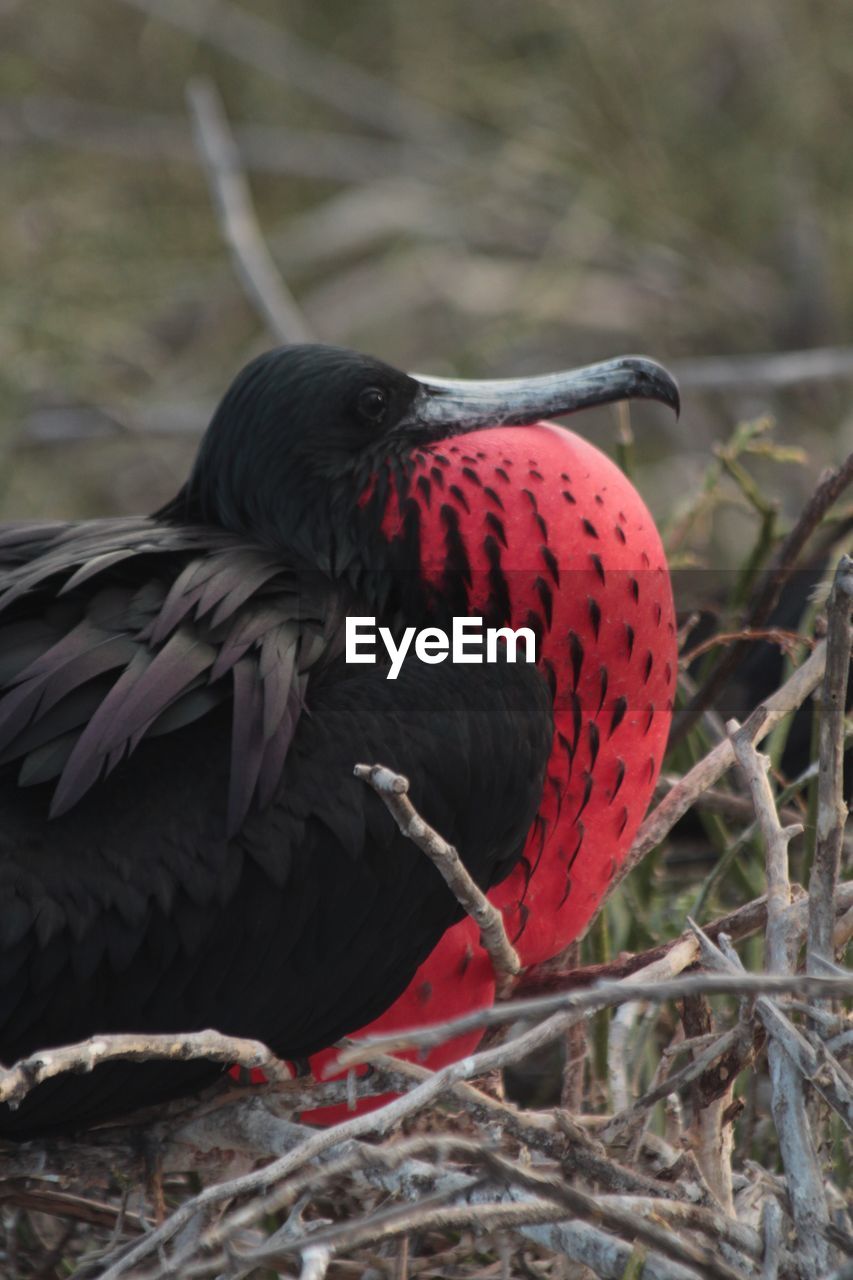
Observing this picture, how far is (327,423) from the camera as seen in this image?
2.20 metres

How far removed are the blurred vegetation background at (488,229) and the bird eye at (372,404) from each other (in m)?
1.64

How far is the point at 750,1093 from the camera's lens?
200 cm

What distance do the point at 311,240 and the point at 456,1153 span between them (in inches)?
140

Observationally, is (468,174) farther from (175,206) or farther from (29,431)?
(29,431)

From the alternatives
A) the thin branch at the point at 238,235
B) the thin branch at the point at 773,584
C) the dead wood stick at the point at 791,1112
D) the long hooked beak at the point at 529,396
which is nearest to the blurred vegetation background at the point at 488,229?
the thin branch at the point at 238,235

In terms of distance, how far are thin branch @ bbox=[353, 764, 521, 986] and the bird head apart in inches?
19.8

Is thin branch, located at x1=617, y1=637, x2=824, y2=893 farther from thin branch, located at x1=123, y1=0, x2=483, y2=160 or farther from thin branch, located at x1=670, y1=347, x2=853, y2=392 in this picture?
thin branch, located at x1=123, y1=0, x2=483, y2=160

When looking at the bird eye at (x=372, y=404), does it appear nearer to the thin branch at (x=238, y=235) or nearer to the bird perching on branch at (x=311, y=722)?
the bird perching on branch at (x=311, y=722)

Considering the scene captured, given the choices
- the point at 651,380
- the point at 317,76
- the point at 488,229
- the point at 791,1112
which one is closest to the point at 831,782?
the point at 791,1112

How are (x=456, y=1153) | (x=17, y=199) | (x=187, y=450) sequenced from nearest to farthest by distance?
(x=456, y=1153) → (x=187, y=450) → (x=17, y=199)

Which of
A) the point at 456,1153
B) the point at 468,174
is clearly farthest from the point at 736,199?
the point at 456,1153

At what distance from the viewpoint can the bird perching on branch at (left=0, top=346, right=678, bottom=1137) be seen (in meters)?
1.87

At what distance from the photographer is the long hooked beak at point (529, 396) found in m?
2.22

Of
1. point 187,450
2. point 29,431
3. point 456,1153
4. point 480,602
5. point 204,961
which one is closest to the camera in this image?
point 456,1153
